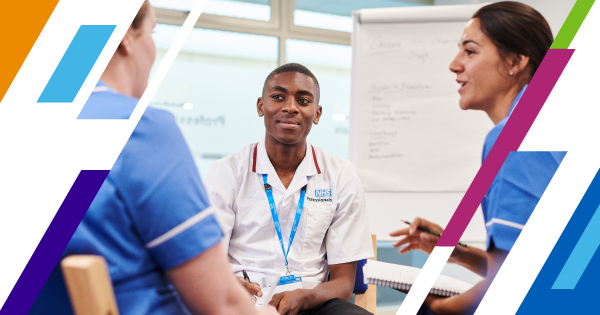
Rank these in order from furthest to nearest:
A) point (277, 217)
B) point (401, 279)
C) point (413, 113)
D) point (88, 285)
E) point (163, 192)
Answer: point (413, 113) < point (277, 217) < point (401, 279) < point (163, 192) < point (88, 285)

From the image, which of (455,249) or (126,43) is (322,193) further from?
(126,43)

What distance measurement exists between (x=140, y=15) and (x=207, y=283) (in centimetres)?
44

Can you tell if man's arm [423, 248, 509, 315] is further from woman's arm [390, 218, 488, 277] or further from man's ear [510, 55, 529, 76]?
man's ear [510, 55, 529, 76]

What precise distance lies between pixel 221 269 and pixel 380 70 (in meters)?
2.19

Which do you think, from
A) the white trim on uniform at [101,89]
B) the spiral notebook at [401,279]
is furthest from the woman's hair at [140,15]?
the spiral notebook at [401,279]

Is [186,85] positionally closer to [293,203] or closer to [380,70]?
[380,70]

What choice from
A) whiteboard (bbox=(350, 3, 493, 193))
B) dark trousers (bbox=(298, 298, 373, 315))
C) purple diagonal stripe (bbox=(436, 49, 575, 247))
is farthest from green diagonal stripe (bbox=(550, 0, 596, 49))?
whiteboard (bbox=(350, 3, 493, 193))

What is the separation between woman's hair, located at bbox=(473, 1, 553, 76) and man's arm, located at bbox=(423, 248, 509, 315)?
34 cm

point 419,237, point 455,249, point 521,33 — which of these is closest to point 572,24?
point 521,33

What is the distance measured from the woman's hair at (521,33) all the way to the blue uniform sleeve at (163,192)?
1.86ft

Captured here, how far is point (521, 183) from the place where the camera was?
742mm

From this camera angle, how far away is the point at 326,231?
182 centimetres

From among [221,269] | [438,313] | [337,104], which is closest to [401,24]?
[337,104]

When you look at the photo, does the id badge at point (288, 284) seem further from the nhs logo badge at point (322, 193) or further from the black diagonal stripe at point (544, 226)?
the black diagonal stripe at point (544, 226)
